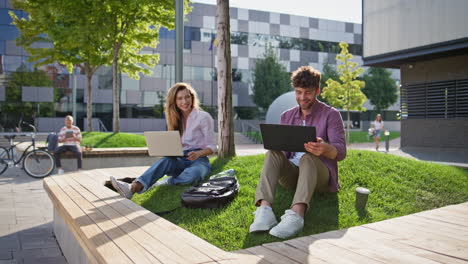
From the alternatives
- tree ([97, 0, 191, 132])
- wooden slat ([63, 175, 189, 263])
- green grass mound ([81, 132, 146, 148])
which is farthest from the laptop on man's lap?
tree ([97, 0, 191, 132])

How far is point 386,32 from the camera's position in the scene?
51.6ft

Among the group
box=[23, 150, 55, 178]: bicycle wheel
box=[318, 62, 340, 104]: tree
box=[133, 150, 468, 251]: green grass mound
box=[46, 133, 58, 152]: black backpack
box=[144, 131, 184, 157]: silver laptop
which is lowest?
box=[23, 150, 55, 178]: bicycle wheel

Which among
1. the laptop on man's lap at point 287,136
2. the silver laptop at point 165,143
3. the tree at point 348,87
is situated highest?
the tree at point 348,87

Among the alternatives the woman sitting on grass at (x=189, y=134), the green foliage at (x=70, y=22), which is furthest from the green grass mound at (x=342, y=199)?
the green foliage at (x=70, y=22)

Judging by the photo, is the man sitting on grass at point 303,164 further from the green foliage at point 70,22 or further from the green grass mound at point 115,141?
the green foliage at point 70,22

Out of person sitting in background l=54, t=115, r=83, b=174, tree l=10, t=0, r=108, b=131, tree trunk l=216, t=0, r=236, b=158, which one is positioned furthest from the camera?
tree l=10, t=0, r=108, b=131

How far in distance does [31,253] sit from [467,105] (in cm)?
1449

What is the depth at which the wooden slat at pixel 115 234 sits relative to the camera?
8.10ft

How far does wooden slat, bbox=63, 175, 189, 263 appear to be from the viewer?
2.44m

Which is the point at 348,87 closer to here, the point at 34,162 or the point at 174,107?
the point at 34,162

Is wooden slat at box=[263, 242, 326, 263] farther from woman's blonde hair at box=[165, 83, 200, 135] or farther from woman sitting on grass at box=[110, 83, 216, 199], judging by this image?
woman's blonde hair at box=[165, 83, 200, 135]

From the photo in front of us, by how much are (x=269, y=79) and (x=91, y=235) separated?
37431 millimetres

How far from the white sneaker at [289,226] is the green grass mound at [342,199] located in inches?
2.7

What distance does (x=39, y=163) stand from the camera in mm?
11000
